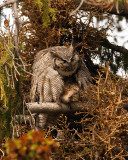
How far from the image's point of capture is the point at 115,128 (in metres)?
2.03

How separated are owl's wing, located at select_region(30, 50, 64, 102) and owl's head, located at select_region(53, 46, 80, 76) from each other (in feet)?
0.17

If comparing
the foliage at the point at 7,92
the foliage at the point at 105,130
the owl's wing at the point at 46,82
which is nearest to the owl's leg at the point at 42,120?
the owl's wing at the point at 46,82

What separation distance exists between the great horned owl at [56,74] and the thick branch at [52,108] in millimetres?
69

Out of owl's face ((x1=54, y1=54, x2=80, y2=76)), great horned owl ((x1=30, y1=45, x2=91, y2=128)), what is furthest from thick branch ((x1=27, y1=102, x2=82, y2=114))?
owl's face ((x1=54, y1=54, x2=80, y2=76))

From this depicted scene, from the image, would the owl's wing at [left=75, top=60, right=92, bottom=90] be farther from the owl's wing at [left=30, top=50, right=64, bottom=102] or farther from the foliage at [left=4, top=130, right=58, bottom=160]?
the foliage at [left=4, top=130, right=58, bottom=160]

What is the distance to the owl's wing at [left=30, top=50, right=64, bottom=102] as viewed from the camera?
2.58 meters

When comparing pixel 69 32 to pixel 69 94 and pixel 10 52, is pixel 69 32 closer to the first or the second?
pixel 69 94

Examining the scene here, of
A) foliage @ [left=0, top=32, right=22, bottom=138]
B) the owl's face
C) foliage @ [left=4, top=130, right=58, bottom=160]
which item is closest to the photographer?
foliage @ [left=4, top=130, right=58, bottom=160]

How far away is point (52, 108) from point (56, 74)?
1.20 feet

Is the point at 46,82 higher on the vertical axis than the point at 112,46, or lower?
lower

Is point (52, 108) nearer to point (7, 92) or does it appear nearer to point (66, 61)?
point (66, 61)

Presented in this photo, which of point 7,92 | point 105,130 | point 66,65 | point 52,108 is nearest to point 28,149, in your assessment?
point 7,92

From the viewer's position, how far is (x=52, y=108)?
2.34 m

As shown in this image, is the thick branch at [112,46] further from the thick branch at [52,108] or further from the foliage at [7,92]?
the foliage at [7,92]
